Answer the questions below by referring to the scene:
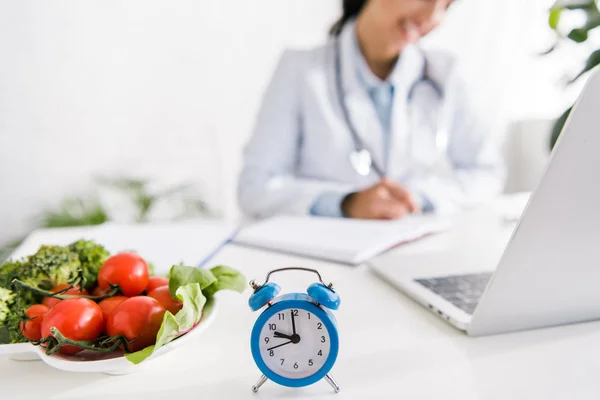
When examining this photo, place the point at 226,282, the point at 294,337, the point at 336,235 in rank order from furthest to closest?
the point at 336,235, the point at 226,282, the point at 294,337

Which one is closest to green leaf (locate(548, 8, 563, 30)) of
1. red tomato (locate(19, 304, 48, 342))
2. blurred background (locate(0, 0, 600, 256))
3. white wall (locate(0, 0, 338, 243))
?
red tomato (locate(19, 304, 48, 342))

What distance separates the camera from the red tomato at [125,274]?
1.61ft

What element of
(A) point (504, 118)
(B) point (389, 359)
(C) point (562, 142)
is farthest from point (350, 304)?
(A) point (504, 118)

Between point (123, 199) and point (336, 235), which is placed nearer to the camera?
point (336, 235)

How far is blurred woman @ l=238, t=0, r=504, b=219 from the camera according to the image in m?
1.52

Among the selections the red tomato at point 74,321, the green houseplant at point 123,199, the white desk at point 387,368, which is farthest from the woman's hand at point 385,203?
the green houseplant at point 123,199

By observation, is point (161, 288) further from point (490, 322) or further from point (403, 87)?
point (403, 87)

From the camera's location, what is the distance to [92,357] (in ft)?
1.42

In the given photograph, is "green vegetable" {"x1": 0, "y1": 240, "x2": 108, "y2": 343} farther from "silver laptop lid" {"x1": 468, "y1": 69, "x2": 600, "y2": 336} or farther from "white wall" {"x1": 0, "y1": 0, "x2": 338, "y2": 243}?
"white wall" {"x1": 0, "y1": 0, "x2": 338, "y2": 243}

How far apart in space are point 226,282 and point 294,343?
12 cm

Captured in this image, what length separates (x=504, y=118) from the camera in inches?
104

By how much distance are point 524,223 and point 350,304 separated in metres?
0.24

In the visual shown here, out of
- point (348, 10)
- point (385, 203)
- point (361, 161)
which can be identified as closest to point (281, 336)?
point (385, 203)

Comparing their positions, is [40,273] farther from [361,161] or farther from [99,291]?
[361,161]
